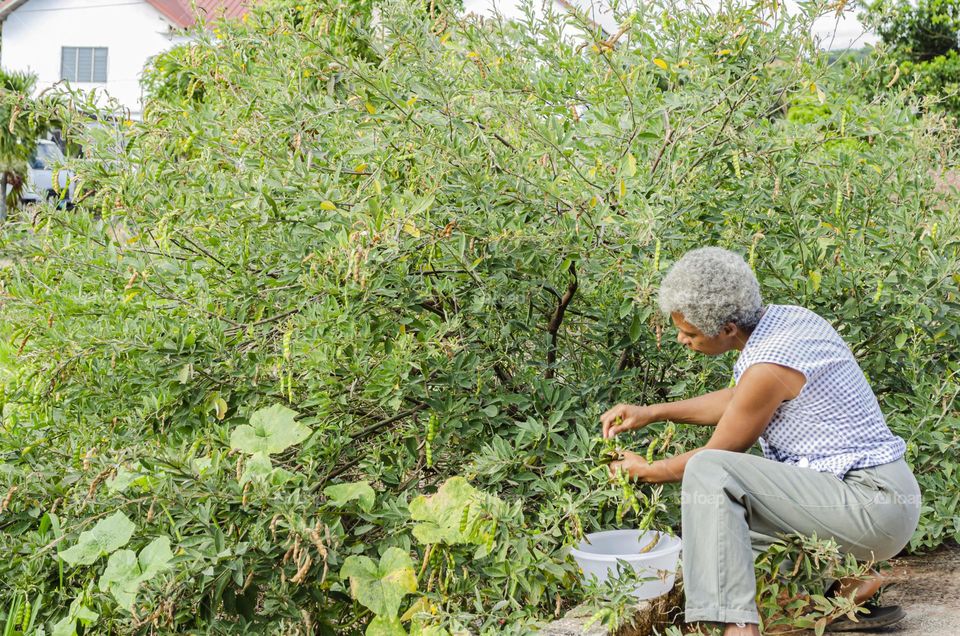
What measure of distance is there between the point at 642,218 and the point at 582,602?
4.10ft

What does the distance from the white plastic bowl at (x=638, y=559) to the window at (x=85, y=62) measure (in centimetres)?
2971

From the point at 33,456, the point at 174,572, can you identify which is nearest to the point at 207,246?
the point at 33,456

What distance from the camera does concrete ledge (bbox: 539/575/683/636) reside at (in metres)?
2.91

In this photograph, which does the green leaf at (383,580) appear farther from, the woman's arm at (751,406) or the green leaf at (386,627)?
the woman's arm at (751,406)

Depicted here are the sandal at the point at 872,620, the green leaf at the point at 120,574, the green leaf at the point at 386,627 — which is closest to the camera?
the green leaf at the point at 120,574

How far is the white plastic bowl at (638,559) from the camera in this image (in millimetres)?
3029

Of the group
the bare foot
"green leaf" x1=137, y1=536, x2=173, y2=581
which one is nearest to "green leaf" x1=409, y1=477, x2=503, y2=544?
"green leaf" x1=137, y1=536, x2=173, y2=581

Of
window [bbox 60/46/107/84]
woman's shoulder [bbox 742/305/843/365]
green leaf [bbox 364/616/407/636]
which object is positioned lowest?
green leaf [bbox 364/616/407/636]

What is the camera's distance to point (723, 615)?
2.82 metres

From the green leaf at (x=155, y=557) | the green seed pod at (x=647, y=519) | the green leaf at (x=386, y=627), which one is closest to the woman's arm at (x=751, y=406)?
the green seed pod at (x=647, y=519)

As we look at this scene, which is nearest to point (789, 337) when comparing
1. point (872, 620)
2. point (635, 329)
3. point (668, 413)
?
point (668, 413)

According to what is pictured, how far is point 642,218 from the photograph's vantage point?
3.23 metres

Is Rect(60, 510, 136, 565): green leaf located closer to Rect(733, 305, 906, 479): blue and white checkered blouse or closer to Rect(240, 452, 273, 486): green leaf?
Rect(240, 452, 273, 486): green leaf

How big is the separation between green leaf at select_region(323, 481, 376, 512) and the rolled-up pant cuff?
1128 millimetres
